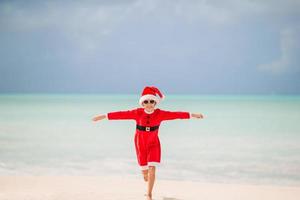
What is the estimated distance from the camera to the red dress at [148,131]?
438cm

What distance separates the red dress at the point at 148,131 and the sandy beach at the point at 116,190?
16.2 inches

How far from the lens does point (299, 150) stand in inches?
349

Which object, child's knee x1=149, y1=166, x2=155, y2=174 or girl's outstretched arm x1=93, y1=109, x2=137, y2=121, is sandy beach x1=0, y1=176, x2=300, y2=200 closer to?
child's knee x1=149, y1=166, x2=155, y2=174

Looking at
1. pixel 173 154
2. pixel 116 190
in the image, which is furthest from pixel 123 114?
pixel 173 154

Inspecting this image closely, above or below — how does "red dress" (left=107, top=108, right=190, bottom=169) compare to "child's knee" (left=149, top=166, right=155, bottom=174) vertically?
above

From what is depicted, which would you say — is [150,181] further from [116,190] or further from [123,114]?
[123,114]

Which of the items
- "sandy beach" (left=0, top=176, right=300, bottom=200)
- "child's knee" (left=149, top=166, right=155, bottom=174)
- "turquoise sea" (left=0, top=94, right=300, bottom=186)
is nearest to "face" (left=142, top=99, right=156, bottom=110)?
"child's knee" (left=149, top=166, right=155, bottom=174)

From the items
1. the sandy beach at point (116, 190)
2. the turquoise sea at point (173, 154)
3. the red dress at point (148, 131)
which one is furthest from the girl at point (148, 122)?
the turquoise sea at point (173, 154)

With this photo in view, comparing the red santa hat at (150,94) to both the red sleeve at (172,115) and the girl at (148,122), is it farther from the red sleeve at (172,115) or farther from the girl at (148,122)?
the red sleeve at (172,115)

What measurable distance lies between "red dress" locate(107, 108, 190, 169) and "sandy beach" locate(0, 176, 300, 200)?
41 cm

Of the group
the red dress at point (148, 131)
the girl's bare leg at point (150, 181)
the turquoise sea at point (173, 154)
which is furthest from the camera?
the turquoise sea at point (173, 154)

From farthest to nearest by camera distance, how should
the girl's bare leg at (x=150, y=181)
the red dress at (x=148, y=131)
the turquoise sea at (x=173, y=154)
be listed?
the turquoise sea at (x=173, y=154), the red dress at (x=148, y=131), the girl's bare leg at (x=150, y=181)

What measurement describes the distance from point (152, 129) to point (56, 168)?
118 inches

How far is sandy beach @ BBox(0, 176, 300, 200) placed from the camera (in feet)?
14.4
